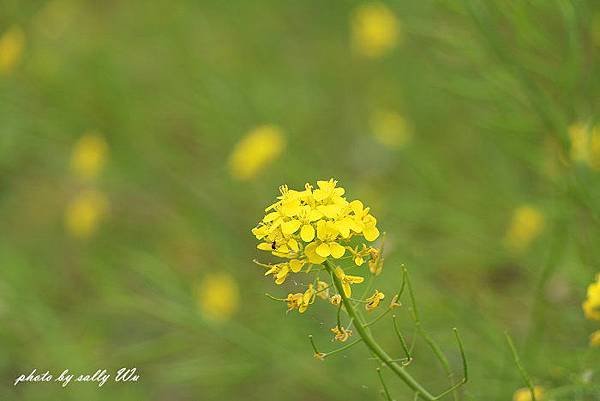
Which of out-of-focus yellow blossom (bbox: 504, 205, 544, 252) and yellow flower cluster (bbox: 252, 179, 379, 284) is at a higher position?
out-of-focus yellow blossom (bbox: 504, 205, 544, 252)

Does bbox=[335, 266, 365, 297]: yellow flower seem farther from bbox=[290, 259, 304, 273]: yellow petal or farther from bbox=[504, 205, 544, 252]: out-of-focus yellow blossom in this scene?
bbox=[504, 205, 544, 252]: out-of-focus yellow blossom

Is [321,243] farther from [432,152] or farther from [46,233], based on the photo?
[46,233]

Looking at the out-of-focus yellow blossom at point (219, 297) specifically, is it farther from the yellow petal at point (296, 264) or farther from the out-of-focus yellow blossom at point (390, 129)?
the yellow petal at point (296, 264)

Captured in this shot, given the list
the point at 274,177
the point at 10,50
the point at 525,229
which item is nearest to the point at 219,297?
the point at 274,177

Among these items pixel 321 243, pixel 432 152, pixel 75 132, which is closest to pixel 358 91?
pixel 432 152

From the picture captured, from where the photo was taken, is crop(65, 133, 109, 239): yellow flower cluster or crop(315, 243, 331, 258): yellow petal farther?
crop(65, 133, 109, 239): yellow flower cluster

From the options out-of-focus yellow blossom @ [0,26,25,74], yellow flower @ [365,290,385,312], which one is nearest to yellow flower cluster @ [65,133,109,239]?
out-of-focus yellow blossom @ [0,26,25,74]

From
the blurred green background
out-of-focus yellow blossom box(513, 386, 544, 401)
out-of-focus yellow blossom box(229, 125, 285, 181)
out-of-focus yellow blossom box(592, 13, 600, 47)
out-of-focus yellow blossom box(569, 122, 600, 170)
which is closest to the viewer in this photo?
out-of-focus yellow blossom box(513, 386, 544, 401)

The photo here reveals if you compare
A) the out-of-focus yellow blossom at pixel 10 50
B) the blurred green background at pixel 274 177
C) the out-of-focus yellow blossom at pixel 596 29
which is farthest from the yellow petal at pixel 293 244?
the out-of-focus yellow blossom at pixel 10 50
